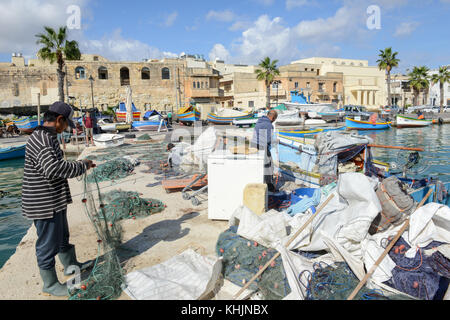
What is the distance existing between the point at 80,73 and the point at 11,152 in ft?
107

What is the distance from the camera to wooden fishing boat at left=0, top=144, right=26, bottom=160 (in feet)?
49.0

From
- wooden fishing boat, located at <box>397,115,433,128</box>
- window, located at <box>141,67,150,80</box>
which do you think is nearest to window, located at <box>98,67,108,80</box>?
window, located at <box>141,67,150,80</box>

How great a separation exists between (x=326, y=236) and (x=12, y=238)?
22.7ft

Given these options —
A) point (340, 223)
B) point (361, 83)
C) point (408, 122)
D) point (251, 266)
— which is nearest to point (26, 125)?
point (251, 266)

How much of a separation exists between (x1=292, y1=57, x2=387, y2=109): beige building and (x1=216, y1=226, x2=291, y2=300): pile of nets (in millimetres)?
53440

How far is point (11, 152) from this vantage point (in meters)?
15.2

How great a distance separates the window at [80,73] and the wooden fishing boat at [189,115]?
817 inches

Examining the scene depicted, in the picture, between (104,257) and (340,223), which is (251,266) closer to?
(340,223)

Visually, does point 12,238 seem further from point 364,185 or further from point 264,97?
point 264,97

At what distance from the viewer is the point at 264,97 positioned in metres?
43.3

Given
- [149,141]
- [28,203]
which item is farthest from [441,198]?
[149,141]
